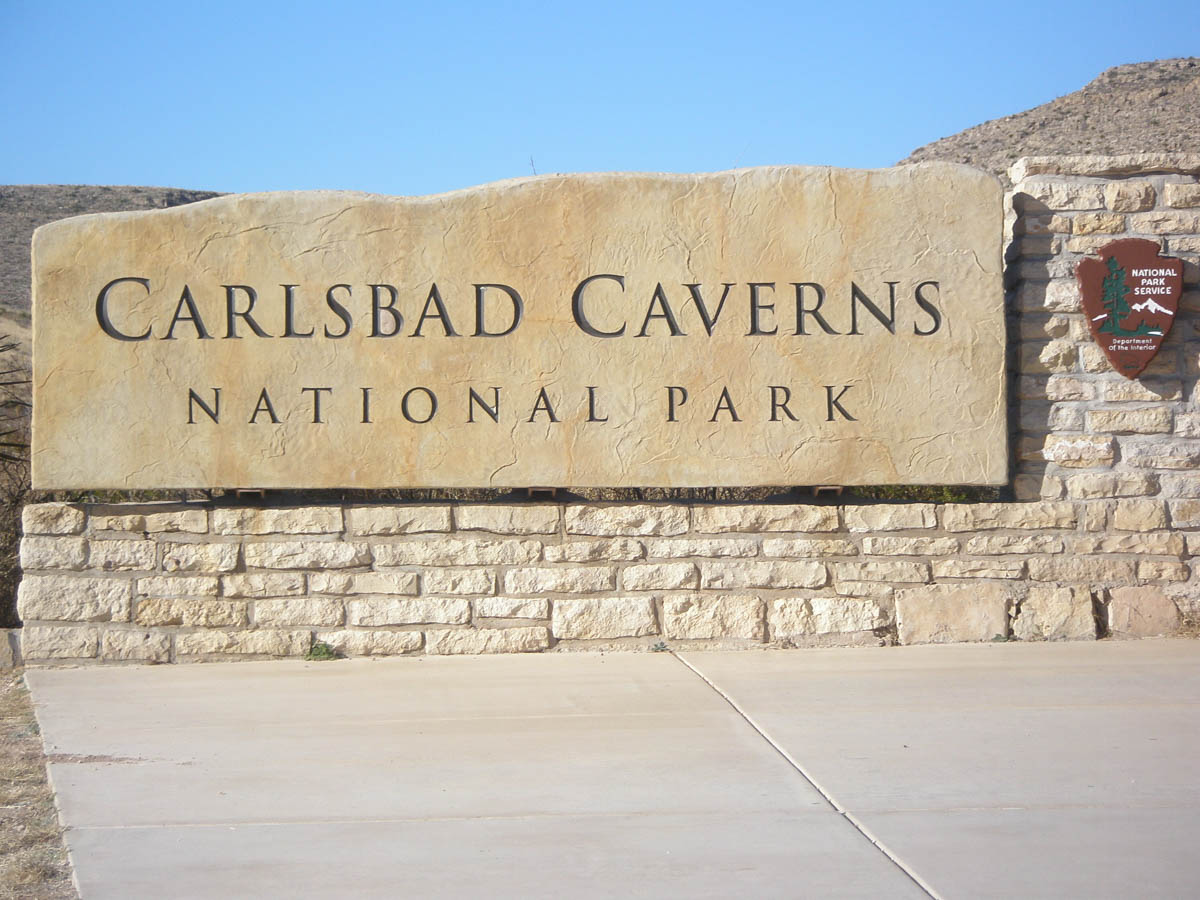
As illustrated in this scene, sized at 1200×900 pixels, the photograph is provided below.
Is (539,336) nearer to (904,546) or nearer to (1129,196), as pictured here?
(904,546)

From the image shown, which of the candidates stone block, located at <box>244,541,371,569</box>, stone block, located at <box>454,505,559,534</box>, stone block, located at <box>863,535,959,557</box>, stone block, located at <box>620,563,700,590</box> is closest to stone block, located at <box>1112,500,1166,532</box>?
stone block, located at <box>863,535,959,557</box>

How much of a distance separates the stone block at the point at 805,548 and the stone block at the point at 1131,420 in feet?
5.38

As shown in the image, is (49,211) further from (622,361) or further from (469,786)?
(469,786)

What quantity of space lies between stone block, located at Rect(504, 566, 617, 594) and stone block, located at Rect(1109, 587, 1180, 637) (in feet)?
9.60

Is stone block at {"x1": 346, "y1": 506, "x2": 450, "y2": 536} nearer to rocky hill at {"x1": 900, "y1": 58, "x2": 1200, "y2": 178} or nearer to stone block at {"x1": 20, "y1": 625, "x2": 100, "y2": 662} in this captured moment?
stone block at {"x1": 20, "y1": 625, "x2": 100, "y2": 662}

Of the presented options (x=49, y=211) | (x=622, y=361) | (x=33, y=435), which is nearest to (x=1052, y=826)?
(x=622, y=361)

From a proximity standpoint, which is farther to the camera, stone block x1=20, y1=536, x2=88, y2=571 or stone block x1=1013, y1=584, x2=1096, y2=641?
stone block x1=1013, y1=584, x2=1096, y2=641

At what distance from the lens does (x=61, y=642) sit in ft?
22.7

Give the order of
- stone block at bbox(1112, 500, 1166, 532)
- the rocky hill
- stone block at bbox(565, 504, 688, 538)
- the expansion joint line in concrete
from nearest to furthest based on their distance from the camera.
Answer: the expansion joint line in concrete < stone block at bbox(565, 504, 688, 538) < stone block at bbox(1112, 500, 1166, 532) < the rocky hill

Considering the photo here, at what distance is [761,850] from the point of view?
376 cm

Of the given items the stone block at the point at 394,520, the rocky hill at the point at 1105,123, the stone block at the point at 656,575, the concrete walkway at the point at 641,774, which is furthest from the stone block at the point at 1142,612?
the rocky hill at the point at 1105,123

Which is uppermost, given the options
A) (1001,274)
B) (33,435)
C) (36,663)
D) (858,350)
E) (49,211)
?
(49,211)

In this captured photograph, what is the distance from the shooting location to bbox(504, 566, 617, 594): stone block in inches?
275

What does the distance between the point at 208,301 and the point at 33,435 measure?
1.24 meters
